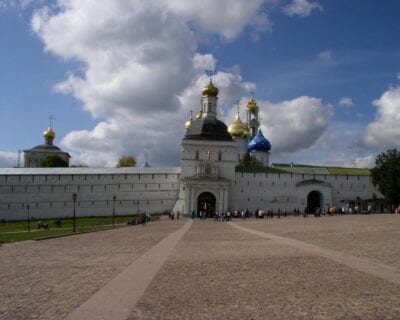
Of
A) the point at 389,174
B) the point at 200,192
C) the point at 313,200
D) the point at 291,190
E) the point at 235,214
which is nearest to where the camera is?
the point at 389,174

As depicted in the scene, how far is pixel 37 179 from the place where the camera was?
6450cm

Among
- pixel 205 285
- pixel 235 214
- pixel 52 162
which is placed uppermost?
pixel 52 162

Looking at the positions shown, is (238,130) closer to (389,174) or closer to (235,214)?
(235,214)

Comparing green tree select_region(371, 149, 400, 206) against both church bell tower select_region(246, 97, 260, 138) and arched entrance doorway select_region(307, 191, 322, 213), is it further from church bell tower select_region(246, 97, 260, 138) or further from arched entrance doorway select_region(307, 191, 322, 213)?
church bell tower select_region(246, 97, 260, 138)

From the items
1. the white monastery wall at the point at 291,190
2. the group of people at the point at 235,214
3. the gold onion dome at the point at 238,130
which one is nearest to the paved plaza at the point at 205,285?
the group of people at the point at 235,214

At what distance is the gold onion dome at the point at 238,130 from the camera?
76938mm

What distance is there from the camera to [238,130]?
77.2 m

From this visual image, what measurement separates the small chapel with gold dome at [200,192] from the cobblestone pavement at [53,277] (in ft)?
148

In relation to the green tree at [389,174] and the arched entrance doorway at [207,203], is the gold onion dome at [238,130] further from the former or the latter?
the green tree at [389,174]

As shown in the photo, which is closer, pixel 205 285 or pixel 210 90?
pixel 205 285

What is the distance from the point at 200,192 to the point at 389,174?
21.4m

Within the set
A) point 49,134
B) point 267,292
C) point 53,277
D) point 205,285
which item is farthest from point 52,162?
point 267,292

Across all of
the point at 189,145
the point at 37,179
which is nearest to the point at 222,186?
the point at 189,145

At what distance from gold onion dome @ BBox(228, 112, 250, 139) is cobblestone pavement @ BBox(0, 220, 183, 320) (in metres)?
62.2
